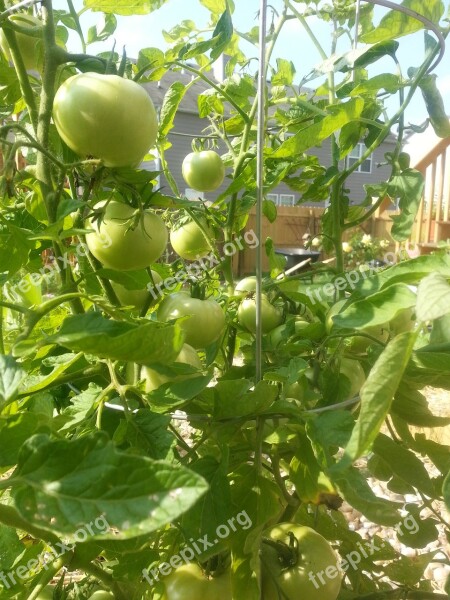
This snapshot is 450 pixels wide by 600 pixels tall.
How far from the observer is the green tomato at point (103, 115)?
0.49 meters

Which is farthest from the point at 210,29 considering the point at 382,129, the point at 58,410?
the point at 58,410

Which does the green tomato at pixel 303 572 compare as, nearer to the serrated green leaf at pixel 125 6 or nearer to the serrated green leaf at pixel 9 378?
Answer: the serrated green leaf at pixel 9 378

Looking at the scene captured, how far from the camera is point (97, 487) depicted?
0.29 m

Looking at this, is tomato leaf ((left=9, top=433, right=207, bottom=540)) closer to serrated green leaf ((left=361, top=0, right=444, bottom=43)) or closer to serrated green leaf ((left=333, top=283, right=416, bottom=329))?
serrated green leaf ((left=333, top=283, right=416, bottom=329))

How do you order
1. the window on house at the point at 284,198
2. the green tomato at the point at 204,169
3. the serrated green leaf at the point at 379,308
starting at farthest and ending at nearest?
1. the window on house at the point at 284,198
2. the green tomato at the point at 204,169
3. the serrated green leaf at the point at 379,308

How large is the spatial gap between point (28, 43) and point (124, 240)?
0.96ft

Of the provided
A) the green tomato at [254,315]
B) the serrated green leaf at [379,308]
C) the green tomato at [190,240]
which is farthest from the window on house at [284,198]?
the serrated green leaf at [379,308]

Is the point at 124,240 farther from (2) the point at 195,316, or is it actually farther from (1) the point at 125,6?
(1) the point at 125,6

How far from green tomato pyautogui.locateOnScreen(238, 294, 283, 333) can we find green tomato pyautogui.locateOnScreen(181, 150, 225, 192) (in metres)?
0.34

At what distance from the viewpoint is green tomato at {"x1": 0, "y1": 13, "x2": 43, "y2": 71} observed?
586mm

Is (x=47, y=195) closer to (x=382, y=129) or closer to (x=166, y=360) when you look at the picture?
(x=166, y=360)

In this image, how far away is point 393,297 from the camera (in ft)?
1.32

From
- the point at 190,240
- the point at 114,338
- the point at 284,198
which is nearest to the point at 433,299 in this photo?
the point at 114,338

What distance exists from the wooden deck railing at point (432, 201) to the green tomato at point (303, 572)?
3.49m
